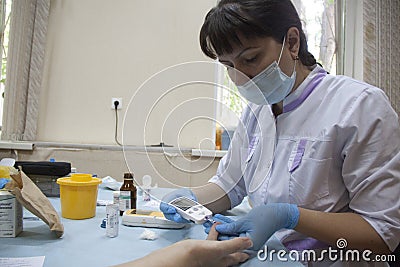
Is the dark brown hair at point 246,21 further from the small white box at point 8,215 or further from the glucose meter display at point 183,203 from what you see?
the small white box at point 8,215

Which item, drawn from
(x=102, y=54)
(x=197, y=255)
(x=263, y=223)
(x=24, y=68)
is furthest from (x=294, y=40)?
(x=24, y=68)

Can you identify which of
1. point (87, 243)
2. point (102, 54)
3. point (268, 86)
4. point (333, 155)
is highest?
point (102, 54)

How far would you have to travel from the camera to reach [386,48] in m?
2.01

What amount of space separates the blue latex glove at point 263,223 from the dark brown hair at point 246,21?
0.42 meters

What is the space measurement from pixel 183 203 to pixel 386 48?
1774 mm

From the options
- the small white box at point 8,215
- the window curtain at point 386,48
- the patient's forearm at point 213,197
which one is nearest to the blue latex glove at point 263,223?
the patient's forearm at point 213,197

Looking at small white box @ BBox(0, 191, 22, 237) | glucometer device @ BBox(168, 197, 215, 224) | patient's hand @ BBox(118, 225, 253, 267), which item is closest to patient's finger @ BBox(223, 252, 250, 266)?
patient's hand @ BBox(118, 225, 253, 267)

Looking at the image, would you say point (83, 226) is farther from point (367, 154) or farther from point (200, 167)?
point (367, 154)

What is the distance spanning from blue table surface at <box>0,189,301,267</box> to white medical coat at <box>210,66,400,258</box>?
164 millimetres

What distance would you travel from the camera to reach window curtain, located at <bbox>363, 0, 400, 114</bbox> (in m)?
2.01

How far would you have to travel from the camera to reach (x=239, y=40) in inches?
33.4

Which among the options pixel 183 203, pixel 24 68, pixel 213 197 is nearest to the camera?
pixel 183 203

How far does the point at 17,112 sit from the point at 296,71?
2.09 metres

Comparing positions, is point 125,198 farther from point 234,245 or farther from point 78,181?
point 234,245
